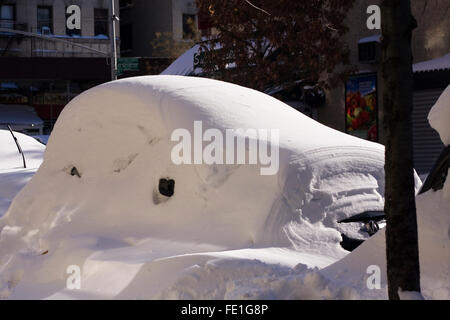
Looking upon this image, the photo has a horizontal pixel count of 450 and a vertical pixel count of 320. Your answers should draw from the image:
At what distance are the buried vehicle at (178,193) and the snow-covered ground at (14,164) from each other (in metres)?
1.50

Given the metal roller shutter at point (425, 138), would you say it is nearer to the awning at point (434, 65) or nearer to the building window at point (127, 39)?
the awning at point (434, 65)

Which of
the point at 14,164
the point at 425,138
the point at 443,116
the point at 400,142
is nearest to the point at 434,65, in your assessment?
the point at 425,138

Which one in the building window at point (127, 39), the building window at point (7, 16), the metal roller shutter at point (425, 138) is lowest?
the metal roller shutter at point (425, 138)

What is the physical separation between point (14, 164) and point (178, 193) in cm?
492

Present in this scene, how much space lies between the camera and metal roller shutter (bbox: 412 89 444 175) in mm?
20125

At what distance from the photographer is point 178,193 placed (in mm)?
6020

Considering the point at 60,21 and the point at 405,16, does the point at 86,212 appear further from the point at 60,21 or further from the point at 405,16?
the point at 60,21

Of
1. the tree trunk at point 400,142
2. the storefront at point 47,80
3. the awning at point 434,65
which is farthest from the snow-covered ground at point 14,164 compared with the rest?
the storefront at point 47,80

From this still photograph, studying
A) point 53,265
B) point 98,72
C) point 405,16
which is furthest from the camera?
point 98,72

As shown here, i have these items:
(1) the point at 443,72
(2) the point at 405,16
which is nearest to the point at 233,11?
(1) the point at 443,72

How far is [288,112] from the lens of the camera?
6.99 m

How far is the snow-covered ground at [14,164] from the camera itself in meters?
8.54

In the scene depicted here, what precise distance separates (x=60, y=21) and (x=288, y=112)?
42.6 meters

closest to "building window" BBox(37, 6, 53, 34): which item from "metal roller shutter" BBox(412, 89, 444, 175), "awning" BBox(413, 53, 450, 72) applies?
"metal roller shutter" BBox(412, 89, 444, 175)
